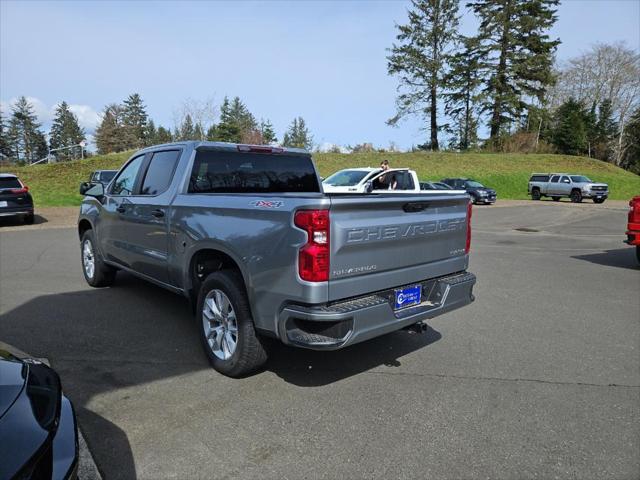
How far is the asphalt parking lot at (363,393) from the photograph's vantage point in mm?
2809

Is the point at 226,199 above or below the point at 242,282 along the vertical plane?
above

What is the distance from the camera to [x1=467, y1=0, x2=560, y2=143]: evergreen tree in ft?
148

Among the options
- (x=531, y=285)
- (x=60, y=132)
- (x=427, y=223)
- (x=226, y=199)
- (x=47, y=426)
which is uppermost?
(x=60, y=132)

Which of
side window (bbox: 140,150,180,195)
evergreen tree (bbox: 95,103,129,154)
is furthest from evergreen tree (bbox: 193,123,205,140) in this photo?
evergreen tree (bbox: 95,103,129,154)

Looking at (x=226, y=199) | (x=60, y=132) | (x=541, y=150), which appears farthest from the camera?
(x=60, y=132)

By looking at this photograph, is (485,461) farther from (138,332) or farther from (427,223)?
(138,332)

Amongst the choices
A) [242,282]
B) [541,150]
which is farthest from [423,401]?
[541,150]

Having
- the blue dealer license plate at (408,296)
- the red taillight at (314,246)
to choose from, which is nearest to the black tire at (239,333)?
the red taillight at (314,246)

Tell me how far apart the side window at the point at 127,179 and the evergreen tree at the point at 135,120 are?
90.4 m

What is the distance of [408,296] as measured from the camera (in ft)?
12.4

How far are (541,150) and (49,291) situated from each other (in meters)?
48.8

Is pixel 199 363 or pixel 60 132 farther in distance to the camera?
pixel 60 132

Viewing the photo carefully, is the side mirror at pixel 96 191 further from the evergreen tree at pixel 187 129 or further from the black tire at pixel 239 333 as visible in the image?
the evergreen tree at pixel 187 129

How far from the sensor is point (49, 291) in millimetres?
6629
